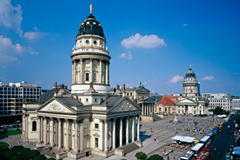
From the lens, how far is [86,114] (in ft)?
130

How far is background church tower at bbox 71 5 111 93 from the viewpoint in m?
48.3

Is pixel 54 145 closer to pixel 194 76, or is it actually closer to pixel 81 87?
pixel 81 87

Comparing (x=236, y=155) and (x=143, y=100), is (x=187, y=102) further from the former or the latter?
(x=236, y=155)

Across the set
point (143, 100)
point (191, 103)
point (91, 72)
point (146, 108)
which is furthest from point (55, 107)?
point (191, 103)

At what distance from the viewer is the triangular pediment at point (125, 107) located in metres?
40.5

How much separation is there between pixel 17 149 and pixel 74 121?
10669 millimetres

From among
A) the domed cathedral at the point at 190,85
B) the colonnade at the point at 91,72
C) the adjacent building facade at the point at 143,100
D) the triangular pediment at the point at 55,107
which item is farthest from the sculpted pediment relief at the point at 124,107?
the domed cathedral at the point at 190,85

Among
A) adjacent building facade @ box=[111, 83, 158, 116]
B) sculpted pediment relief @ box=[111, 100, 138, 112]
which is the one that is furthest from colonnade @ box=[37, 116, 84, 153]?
adjacent building facade @ box=[111, 83, 158, 116]

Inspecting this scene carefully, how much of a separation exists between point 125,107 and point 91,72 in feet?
41.2

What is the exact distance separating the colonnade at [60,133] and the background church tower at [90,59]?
32.4 ft

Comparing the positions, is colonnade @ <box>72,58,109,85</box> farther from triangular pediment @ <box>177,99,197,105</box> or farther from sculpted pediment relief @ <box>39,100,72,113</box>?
triangular pediment @ <box>177,99,197,105</box>

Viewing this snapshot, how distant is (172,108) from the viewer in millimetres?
128750

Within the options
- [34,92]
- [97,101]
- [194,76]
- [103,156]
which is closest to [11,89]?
[34,92]

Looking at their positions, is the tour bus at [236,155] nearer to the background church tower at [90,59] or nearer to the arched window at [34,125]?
the background church tower at [90,59]
